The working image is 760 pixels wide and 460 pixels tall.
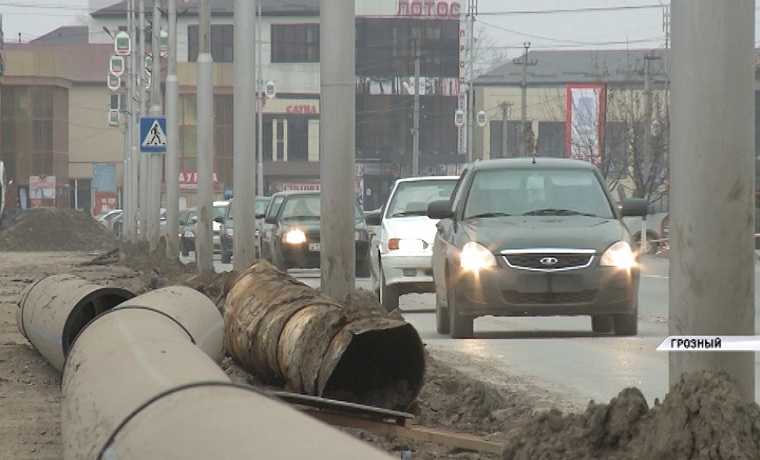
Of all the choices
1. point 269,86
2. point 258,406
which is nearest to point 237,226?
point 258,406

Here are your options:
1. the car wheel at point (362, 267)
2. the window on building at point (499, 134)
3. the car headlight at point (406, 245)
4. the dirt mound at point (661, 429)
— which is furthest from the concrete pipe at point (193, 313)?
the window on building at point (499, 134)

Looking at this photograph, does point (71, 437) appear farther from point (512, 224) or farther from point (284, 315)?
point (512, 224)

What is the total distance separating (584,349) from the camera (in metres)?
16.0

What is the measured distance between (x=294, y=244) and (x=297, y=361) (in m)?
22.1

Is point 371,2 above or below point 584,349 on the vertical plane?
above

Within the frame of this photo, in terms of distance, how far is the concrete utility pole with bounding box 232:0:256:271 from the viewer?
25.8 metres

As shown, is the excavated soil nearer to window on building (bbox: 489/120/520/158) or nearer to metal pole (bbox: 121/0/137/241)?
metal pole (bbox: 121/0/137/241)

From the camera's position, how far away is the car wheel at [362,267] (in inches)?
1321

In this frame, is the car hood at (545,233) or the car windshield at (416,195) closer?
the car hood at (545,233)

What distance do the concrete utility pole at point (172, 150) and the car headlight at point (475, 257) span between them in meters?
22.7

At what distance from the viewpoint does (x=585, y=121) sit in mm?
83062

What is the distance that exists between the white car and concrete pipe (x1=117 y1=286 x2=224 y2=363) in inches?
337

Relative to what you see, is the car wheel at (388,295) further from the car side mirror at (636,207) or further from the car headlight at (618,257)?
the car headlight at (618,257)

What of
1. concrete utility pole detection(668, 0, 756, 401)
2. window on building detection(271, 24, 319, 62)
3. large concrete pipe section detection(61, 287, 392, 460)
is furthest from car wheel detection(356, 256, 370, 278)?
window on building detection(271, 24, 319, 62)
